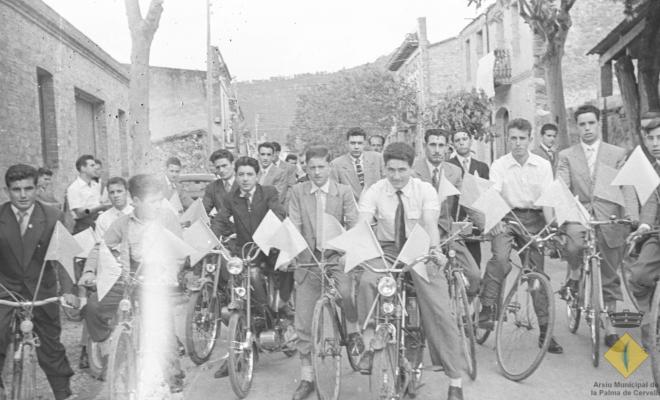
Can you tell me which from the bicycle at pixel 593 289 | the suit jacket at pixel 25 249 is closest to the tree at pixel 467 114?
the bicycle at pixel 593 289

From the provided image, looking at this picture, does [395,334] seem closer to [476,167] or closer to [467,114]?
[476,167]

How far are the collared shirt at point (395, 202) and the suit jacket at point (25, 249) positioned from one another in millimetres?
2298

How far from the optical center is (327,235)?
547cm

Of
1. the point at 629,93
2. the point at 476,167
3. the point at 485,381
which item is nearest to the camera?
the point at 485,381

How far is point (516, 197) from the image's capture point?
6555mm

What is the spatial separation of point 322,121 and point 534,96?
110ft

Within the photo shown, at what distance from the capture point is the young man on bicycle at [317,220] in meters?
5.74

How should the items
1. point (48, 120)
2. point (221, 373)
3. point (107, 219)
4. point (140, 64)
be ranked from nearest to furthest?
point (221, 373)
point (107, 219)
point (140, 64)
point (48, 120)

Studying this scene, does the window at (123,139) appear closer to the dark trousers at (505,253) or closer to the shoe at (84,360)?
the shoe at (84,360)

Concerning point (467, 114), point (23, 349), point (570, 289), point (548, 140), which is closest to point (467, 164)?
point (570, 289)

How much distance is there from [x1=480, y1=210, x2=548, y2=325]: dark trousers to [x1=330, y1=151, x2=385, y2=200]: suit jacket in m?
2.15

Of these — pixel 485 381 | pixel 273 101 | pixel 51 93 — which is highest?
pixel 273 101

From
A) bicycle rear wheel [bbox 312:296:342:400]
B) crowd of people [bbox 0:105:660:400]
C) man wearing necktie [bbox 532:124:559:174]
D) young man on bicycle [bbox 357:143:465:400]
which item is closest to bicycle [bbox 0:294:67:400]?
crowd of people [bbox 0:105:660:400]

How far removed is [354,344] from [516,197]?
6.50 ft
